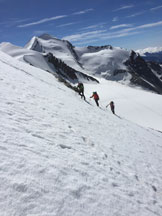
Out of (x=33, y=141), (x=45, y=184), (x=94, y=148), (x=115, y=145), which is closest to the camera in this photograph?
(x=45, y=184)

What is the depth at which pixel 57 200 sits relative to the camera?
3.47 meters

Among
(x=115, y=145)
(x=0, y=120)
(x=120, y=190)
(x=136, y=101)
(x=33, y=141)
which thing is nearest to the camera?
(x=120, y=190)

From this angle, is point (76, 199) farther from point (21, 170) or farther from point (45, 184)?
point (21, 170)

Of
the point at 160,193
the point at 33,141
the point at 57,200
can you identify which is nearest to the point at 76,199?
the point at 57,200

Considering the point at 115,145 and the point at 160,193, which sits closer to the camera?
the point at 160,193

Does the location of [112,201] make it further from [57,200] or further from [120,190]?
[57,200]

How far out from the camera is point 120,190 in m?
4.83

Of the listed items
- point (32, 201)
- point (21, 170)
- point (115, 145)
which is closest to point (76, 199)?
point (32, 201)

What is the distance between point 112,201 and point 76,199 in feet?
3.62

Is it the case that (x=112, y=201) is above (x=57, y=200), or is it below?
below

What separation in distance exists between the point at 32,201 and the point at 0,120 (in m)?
3.39

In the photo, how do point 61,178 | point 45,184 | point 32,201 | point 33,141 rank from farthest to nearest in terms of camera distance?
point 33,141 → point 61,178 → point 45,184 → point 32,201

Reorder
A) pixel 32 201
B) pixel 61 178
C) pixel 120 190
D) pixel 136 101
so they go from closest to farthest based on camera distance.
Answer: pixel 32 201
pixel 61 178
pixel 120 190
pixel 136 101

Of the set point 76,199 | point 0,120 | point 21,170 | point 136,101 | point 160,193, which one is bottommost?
point 160,193
